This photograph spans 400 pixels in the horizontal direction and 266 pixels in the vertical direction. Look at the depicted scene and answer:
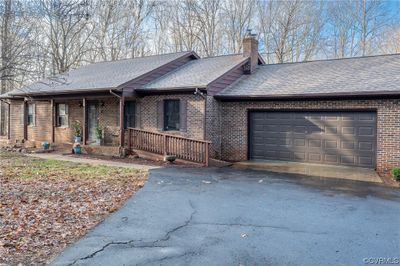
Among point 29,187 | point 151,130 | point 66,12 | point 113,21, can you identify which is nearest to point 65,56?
point 113,21

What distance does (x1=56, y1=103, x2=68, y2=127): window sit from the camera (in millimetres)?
19656

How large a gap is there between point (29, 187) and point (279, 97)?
9.14 meters

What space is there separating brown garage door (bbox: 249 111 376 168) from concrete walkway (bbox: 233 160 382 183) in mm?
404

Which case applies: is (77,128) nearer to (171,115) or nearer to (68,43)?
(171,115)

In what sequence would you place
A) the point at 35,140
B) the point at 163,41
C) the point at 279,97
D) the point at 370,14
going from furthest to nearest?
the point at 163,41
the point at 370,14
the point at 35,140
the point at 279,97

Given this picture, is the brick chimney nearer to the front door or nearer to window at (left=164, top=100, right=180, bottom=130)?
window at (left=164, top=100, right=180, bottom=130)

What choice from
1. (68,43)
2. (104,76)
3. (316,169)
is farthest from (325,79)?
(68,43)

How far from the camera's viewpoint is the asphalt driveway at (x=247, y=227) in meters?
4.53

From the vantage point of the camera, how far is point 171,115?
50.4 ft

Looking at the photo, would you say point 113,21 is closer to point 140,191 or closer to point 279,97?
point 279,97

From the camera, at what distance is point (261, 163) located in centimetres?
1361

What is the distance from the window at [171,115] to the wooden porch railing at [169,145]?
1174 millimetres

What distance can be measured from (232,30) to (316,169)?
70.3 feet

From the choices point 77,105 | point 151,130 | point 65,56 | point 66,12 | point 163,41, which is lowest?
point 151,130
